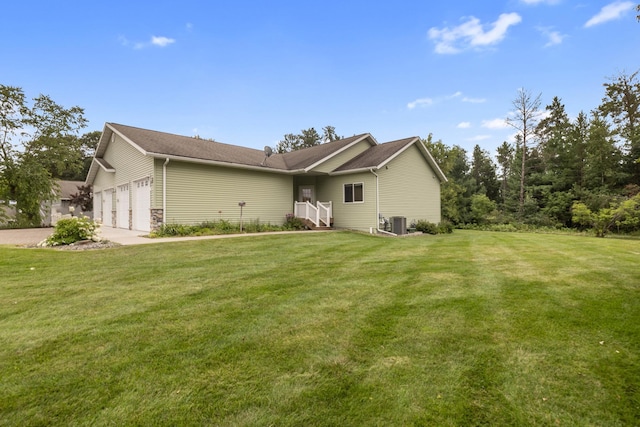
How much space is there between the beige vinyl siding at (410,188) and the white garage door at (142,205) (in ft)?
33.4

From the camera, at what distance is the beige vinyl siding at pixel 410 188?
1548 cm

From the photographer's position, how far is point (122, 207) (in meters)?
15.7

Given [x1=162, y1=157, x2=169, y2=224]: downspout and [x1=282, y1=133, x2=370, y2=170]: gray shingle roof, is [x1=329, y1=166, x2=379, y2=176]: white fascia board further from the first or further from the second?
[x1=162, y1=157, x2=169, y2=224]: downspout

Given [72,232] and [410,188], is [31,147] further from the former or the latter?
[410,188]

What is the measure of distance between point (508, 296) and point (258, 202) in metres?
12.6

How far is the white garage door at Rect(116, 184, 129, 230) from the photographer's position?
49.6 feet

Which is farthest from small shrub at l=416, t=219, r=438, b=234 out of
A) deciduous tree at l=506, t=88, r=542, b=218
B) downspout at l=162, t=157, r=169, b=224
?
deciduous tree at l=506, t=88, r=542, b=218

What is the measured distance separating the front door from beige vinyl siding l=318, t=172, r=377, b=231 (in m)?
0.46

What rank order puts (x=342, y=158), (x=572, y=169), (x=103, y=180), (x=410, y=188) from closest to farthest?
(x=410, y=188)
(x=342, y=158)
(x=103, y=180)
(x=572, y=169)

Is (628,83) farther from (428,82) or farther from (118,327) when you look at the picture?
(118,327)

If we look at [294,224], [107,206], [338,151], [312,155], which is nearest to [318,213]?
[294,224]

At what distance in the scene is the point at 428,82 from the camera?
1855 cm

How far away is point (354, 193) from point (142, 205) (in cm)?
975

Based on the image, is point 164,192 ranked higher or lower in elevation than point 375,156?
lower
